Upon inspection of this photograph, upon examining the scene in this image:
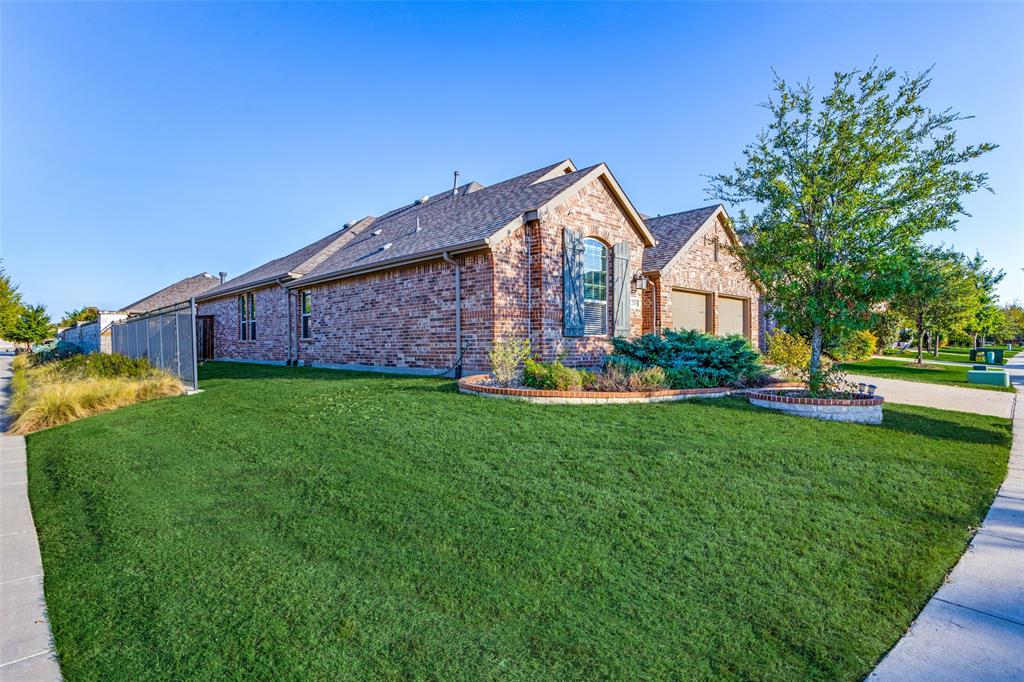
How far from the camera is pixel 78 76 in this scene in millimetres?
10016

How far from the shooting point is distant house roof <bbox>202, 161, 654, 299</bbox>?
10.9 metres

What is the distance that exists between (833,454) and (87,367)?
1543cm

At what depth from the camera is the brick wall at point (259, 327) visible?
17.0 metres

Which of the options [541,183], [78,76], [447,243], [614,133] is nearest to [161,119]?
[78,76]

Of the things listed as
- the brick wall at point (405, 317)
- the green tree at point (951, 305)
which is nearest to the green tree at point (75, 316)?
the brick wall at point (405, 317)

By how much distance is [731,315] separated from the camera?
17141 mm

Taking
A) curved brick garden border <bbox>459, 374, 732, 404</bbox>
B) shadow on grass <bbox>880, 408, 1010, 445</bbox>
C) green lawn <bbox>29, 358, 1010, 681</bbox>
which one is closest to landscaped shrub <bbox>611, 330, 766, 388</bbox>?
curved brick garden border <bbox>459, 374, 732, 404</bbox>

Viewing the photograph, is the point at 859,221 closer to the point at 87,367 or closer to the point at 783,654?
the point at 783,654

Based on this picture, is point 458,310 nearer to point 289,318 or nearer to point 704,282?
point 289,318

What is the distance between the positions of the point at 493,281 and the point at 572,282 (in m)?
2.08

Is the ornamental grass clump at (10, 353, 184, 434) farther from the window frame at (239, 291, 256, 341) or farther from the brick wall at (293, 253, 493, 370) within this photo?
the window frame at (239, 291, 256, 341)

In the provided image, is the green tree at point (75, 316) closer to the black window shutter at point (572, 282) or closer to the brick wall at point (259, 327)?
the brick wall at point (259, 327)

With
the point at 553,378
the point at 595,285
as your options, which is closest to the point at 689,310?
the point at 595,285

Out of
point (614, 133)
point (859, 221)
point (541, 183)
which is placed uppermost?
point (614, 133)
